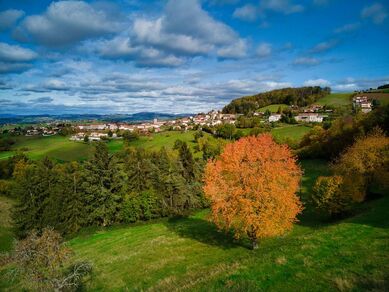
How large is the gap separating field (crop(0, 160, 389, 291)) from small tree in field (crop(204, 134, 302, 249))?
7.02 ft

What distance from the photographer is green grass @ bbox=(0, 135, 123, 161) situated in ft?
398

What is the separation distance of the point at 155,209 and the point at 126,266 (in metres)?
31.0

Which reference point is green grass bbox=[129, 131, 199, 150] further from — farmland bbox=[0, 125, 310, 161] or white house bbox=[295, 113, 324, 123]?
white house bbox=[295, 113, 324, 123]

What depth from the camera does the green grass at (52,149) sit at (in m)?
121

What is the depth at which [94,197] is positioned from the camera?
56031mm

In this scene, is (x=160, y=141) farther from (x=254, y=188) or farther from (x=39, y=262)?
(x=39, y=262)

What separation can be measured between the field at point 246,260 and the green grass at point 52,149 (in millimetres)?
82911

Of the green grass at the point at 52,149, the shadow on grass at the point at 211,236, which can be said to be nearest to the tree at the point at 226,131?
the green grass at the point at 52,149

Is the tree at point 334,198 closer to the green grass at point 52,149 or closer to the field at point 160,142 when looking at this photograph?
the field at point 160,142

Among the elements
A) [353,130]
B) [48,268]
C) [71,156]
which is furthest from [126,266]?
[71,156]

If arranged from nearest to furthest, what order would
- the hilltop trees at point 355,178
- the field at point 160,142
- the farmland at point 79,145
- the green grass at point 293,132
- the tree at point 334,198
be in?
the tree at point 334,198, the hilltop trees at point 355,178, the farmland at point 79,145, the green grass at point 293,132, the field at point 160,142

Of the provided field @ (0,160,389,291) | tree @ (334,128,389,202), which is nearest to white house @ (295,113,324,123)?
tree @ (334,128,389,202)

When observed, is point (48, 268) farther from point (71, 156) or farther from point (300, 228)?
point (71, 156)

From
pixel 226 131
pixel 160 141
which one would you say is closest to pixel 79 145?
pixel 160 141
